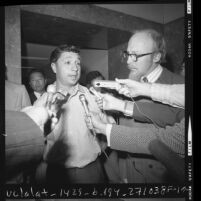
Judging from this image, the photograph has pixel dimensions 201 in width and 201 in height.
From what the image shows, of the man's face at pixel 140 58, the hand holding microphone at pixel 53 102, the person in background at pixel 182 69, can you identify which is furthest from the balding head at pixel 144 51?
the hand holding microphone at pixel 53 102

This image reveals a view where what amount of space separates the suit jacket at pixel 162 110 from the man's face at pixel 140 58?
0.09 m

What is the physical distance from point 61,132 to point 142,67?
0.59 meters

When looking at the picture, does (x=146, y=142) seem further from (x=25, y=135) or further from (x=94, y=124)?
(x=25, y=135)

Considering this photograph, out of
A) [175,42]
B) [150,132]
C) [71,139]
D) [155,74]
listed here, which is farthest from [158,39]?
[71,139]

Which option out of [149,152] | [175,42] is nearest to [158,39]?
[175,42]

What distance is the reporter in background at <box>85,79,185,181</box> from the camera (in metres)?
1.36

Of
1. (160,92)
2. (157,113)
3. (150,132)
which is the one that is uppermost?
(160,92)

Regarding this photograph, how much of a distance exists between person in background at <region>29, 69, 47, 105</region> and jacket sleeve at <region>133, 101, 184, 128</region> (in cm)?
53

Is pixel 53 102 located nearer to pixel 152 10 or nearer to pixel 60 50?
pixel 60 50

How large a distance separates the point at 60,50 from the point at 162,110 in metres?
0.66

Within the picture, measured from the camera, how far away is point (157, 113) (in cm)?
138

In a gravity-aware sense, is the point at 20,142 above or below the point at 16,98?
below

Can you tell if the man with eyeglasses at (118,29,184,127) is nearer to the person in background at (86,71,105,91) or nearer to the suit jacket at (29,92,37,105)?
the person in background at (86,71,105,91)

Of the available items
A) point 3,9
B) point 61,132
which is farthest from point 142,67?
point 3,9
